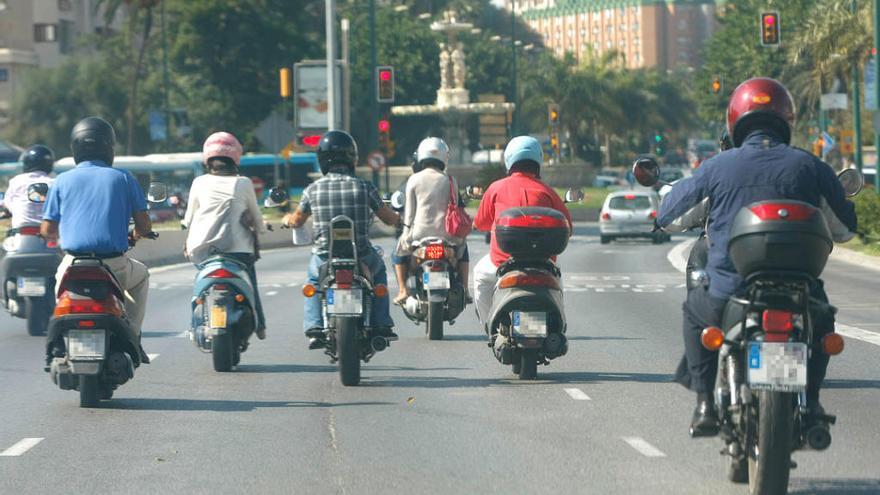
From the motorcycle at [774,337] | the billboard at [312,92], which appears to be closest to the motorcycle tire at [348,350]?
the motorcycle at [774,337]

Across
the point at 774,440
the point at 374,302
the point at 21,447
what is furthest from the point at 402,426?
the point at 774,440

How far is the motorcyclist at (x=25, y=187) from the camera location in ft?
51.0

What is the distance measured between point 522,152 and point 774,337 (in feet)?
18.4

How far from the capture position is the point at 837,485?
7379mm

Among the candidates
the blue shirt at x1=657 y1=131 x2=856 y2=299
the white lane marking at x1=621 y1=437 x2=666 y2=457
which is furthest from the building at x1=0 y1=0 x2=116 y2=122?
the blue shirt at x1=657 y1=131 x2=856 y2=299

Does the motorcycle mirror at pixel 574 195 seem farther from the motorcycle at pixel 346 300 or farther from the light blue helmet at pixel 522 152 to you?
the motorcycle at pixel 346 300

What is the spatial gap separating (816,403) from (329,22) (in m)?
38.2

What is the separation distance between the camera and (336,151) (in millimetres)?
Result: 11883

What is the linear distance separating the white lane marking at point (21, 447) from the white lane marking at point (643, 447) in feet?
10.3

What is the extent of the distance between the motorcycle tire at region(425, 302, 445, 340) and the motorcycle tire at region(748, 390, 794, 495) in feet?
27.2

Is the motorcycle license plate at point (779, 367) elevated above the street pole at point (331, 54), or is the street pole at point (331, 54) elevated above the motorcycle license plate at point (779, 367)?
the street pole at point (331, 54)

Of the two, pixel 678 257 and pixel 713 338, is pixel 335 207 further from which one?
pixel 678 257

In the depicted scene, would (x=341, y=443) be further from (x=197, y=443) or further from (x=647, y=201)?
(x=647, y=201)

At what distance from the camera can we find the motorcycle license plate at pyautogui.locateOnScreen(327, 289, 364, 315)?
11.0m
